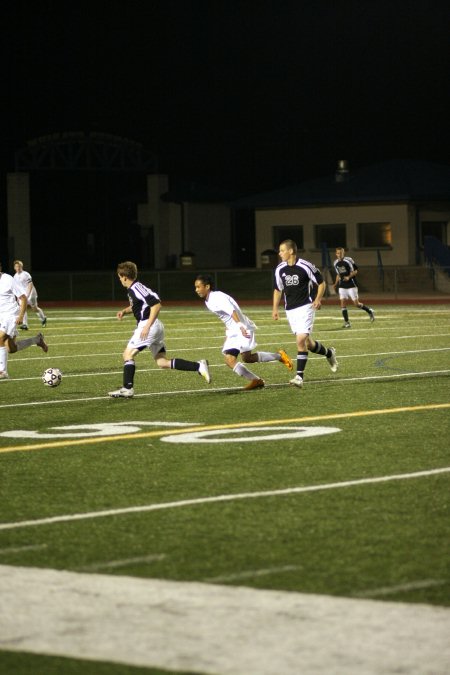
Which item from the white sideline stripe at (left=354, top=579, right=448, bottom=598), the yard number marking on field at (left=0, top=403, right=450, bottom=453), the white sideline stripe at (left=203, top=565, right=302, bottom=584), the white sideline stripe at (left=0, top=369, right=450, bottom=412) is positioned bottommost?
the white sideline stripe at (left=0, top=369, right=450, bottom=412)

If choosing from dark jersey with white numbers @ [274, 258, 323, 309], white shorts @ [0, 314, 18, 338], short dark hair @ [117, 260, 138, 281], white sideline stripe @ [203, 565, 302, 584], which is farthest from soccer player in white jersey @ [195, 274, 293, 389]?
white sideline stripe @ [203, 565, 302, 584]

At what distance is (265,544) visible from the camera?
23.5ft

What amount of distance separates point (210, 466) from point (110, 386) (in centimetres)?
702

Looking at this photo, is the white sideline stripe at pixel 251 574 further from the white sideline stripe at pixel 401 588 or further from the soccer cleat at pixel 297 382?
the soccer cleat at pixel 297 382

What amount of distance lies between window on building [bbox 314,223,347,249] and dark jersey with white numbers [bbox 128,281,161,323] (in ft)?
144

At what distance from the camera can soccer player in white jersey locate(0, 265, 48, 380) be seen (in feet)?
59.2

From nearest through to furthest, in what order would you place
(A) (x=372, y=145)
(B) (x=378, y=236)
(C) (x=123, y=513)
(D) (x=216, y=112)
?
(C) (x=123, y=513), (B) (x=378, y=236), (A) (x=372, y=145), (D) (x=216, y=112)

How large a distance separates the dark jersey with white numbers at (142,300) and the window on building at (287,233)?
146ft

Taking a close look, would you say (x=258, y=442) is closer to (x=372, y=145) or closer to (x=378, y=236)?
(x=378, y=236)

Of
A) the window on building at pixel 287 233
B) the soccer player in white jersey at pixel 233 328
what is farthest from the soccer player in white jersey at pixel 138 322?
the window on building at pixel 287 233

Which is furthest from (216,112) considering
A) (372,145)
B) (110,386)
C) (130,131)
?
(110,386)

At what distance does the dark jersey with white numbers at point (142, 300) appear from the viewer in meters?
15.1

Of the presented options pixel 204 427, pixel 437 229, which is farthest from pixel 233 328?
pixel 437 229

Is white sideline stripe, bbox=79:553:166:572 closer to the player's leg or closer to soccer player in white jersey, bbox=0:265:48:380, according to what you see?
the player's leg
